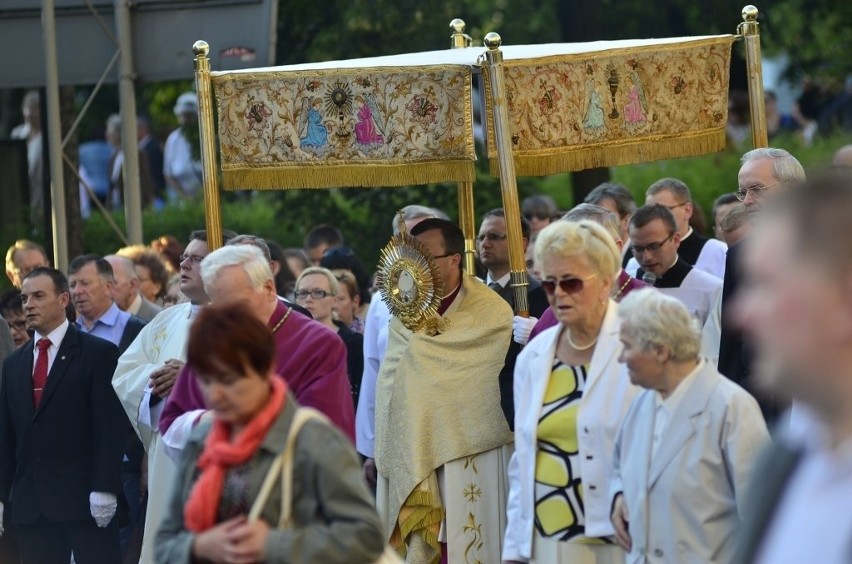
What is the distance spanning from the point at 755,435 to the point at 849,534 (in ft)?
8.69

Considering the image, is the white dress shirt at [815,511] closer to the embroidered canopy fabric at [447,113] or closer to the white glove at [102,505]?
the embroidered canopy fabric at [447,113]

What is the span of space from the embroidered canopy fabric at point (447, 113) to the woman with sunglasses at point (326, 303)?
39.1 inches

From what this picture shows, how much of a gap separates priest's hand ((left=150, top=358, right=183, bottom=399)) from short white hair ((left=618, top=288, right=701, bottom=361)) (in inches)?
109

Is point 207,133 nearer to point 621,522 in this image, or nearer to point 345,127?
point 345,127

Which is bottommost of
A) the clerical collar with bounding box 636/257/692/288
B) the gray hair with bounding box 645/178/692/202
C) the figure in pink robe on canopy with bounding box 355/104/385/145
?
the clerical collar with bounding box 636/257/692/288

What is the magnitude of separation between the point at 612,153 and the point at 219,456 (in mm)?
4576

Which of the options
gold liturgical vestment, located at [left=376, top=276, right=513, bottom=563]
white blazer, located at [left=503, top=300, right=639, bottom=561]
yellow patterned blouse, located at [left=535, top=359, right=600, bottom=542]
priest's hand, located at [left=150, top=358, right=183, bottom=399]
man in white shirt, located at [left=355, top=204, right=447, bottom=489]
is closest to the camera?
white blazer, located at [left=503, top=300, right=639, bottom=561]

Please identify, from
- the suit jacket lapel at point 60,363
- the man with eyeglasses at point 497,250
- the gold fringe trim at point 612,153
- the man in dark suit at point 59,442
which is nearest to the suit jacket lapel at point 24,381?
the man in dark suit at point 59,442

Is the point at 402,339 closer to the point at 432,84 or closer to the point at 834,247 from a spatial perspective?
the point at 432,84

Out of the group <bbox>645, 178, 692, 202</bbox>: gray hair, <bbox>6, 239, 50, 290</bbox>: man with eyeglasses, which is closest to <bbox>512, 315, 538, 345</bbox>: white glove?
<bbox>645, 178, 692, 202</bbox>: gray hair

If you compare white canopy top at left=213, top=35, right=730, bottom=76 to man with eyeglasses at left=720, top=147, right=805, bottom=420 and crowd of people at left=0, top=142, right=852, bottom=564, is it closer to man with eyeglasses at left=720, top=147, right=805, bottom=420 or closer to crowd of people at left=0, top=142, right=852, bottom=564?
crowd of people at left=0, top=142, right=852, bottom=564

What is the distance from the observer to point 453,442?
755cm

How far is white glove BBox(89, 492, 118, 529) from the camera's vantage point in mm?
Result: 8430

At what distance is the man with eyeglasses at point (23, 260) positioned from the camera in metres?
11.2
